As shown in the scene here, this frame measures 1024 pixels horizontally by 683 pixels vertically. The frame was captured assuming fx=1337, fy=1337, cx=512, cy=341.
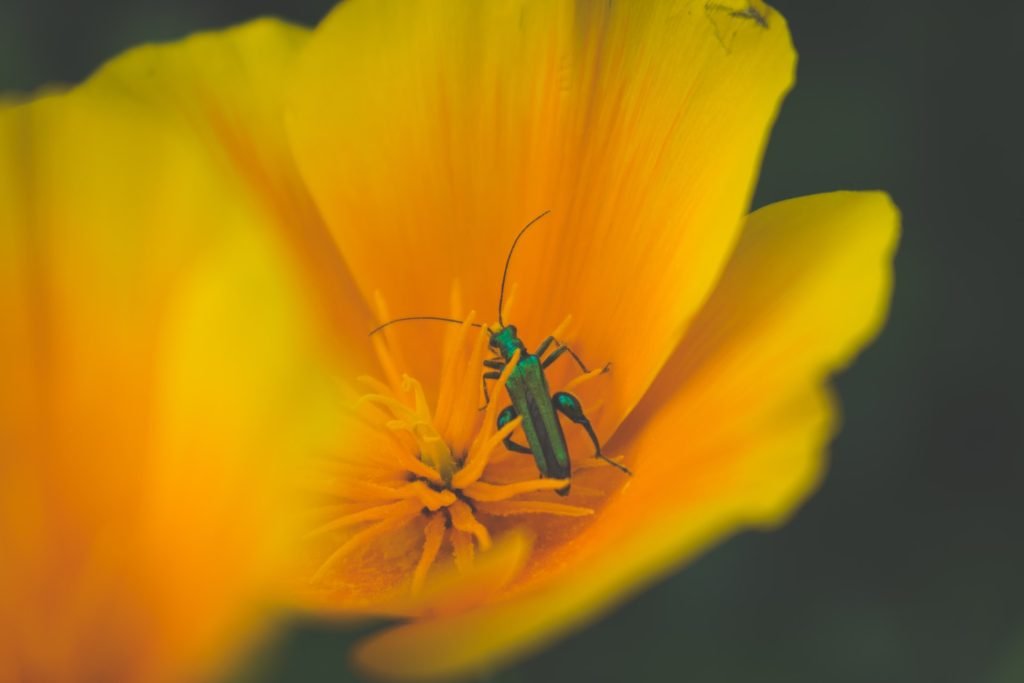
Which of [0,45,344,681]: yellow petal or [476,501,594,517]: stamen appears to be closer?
[0,45,344,681]: yellow petal

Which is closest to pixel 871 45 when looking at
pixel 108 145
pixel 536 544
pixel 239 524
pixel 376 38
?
pixel 376 38

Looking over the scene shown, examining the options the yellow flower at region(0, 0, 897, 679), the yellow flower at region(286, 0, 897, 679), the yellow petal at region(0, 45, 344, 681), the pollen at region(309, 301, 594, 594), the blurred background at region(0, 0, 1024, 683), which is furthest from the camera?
the blurred background at region(0, 0, 1024, 683)

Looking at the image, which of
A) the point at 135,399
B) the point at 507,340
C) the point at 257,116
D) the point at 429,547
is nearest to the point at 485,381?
the point at 507,340

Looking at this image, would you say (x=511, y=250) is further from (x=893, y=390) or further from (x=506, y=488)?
(x=893, y=390)

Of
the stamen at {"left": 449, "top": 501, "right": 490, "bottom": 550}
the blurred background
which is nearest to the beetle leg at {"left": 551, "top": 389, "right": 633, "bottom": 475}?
the stamen at {"left": 449, "top": 501, "right": 490, "bottom": 550}

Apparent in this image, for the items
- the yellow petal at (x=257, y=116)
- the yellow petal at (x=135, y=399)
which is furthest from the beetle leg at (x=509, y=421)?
the yellow petal at (x=135, y=399)

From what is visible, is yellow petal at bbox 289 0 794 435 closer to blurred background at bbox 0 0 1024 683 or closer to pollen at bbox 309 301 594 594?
pollen at bbox 309 301 594 594
